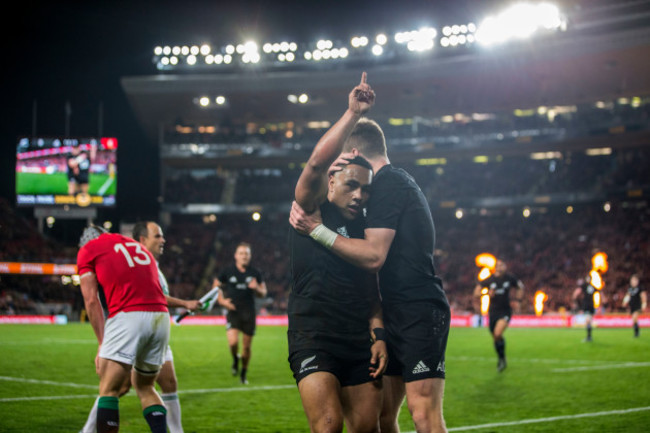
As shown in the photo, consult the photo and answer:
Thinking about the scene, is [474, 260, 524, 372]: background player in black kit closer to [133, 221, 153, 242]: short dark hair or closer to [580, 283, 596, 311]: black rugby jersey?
[580, 283, 596, 311]: black rugby jersey

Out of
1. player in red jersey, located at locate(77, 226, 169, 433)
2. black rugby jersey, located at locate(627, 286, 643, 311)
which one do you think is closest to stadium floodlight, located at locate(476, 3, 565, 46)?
black rugby jersey, located at locate(627, 286, 643, 311)

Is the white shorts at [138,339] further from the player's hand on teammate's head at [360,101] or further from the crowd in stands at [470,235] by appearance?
the crowd in stands at [470,235]

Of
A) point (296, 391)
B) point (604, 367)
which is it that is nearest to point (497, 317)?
point (604, 367)

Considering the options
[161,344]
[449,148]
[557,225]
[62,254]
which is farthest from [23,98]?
[161,344]

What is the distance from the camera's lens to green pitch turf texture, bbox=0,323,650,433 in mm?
9367

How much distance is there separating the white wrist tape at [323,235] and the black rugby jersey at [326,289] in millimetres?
142

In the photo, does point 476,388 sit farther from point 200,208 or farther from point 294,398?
point 200,208

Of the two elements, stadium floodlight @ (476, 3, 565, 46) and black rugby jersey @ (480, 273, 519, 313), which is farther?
stadium floodlight @ (476, 3, 565, 46)

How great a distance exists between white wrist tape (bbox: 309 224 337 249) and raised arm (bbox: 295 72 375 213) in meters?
0.16

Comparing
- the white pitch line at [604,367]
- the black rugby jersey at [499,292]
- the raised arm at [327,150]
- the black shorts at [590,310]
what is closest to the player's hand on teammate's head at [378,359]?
the raised arm at [327,150]

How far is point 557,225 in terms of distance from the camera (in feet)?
157

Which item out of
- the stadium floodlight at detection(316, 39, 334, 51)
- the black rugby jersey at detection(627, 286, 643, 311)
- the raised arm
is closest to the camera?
the raised arm

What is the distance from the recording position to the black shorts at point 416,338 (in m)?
5.13

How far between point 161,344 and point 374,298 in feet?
8.14
